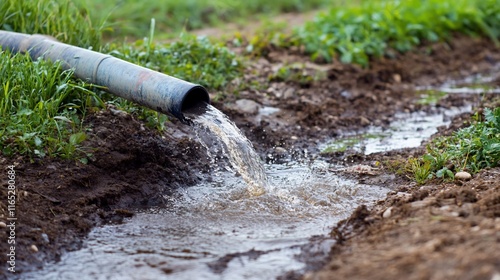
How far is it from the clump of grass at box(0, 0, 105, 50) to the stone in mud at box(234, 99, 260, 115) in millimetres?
1241

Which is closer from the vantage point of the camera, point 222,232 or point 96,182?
point 222,232

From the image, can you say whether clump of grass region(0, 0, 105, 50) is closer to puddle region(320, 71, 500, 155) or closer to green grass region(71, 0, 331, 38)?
green grass region(71, 0, 331, 38)

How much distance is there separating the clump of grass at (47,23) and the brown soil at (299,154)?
109cm

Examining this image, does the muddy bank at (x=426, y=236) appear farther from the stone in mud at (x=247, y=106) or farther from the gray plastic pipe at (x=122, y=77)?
the stone in mud at (x=247, y=106)

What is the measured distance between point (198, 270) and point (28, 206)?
114 centimetres

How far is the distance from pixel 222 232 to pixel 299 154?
1629mm

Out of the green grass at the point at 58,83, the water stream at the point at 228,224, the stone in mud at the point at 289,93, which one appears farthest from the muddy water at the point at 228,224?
the stone in mud at the point at 289,93

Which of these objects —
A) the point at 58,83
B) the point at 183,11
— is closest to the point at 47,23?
the point at 58,83

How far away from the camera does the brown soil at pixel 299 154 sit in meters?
3.07

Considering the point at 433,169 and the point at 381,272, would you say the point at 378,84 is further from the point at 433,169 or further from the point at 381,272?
the point at 381,272

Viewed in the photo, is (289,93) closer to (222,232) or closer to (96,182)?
(96,182)

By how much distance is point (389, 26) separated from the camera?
8.11 metres

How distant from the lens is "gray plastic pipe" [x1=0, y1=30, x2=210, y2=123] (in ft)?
14.1

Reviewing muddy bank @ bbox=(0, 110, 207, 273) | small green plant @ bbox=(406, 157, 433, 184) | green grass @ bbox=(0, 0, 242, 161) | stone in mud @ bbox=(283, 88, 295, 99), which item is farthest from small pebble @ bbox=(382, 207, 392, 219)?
stone in mud @ bbox=(283, 88, 295, 99)
